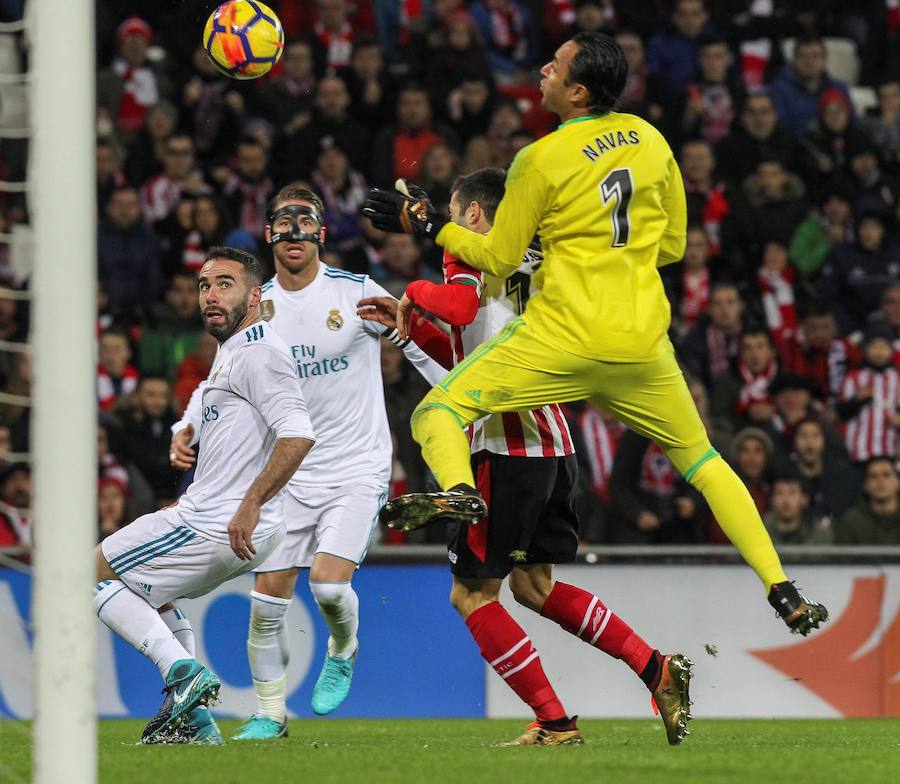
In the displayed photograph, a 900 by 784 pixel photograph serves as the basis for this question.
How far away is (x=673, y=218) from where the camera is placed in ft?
21.3

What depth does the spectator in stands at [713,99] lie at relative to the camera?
15.0m

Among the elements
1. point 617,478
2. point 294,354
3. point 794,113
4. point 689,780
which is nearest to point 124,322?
point 617,478

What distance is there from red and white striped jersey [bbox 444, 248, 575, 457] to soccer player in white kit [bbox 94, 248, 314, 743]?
736mm

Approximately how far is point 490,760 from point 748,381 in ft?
24.1

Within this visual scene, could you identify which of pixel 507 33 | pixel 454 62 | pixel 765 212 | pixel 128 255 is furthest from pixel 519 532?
pixel 507 33

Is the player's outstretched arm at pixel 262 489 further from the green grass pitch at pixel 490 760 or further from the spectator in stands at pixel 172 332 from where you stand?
the spectator in stands at pixel 172 332

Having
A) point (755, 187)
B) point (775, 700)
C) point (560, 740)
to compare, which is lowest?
point (775, 700)

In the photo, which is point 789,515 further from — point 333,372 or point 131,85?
point 131,85

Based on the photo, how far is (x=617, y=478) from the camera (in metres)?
11.6

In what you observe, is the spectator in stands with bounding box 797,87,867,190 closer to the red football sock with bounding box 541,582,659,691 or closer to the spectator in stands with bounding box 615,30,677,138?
the spectator in stands with bounding box 615,30,677,138

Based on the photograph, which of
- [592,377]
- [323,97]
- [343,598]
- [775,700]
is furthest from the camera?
[323,97]

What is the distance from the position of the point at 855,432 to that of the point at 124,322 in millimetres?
5516

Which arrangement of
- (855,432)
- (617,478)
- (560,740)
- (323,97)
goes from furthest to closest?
(323,97) → (855,432) → (617,478) → (560,740)

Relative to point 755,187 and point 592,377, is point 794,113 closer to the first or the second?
point 755,187
